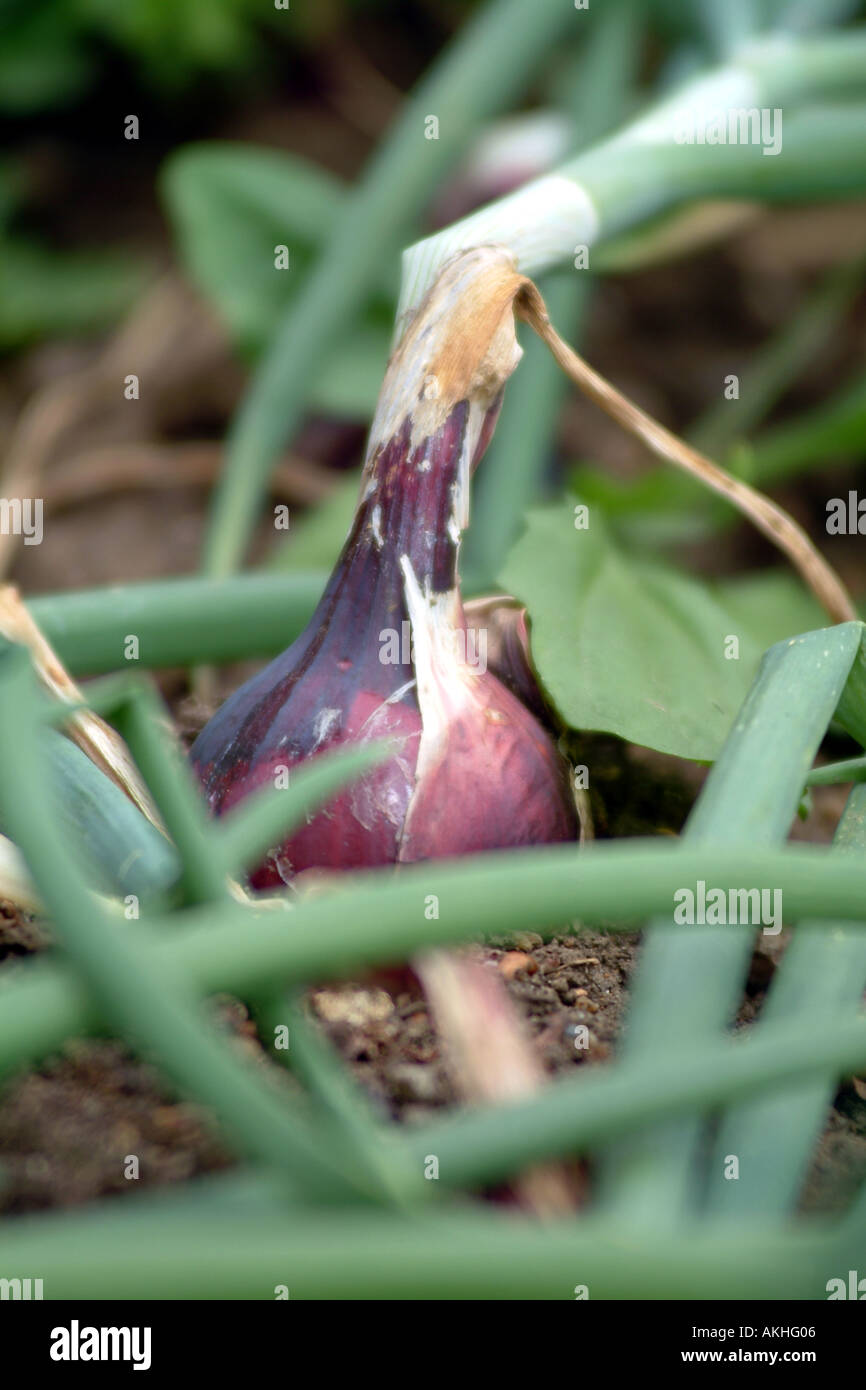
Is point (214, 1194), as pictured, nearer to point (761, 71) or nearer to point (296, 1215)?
point (296, 1215)

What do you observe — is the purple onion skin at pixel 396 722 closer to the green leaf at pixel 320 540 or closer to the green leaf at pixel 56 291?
the green leaf at pixel 320 540

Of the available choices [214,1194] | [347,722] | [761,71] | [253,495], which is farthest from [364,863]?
[761,71]

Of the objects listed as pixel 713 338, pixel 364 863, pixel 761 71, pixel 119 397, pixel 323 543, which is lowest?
pixel 364 863

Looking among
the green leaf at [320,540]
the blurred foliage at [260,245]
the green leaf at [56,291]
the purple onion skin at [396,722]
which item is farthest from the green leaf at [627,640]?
the green leaf at [56,291]

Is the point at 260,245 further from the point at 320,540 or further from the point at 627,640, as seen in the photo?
the point at 627,640

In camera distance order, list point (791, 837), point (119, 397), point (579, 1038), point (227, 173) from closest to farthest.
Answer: point (579, 1038) → point (791, 837) → point (227, 173) → point (119, 397)
